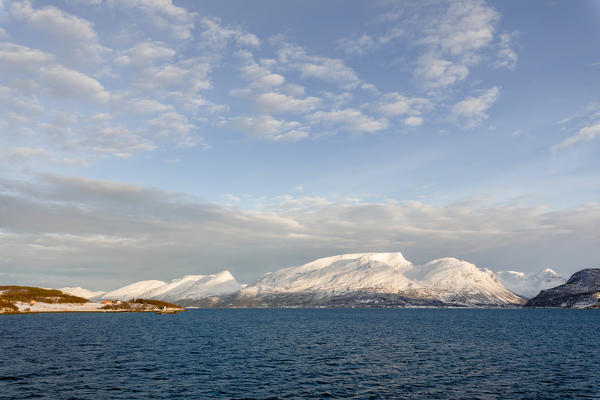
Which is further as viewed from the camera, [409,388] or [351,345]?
[351,345]

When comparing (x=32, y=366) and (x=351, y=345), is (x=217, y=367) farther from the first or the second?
(x=351, y=345)

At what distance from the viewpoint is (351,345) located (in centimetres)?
10456

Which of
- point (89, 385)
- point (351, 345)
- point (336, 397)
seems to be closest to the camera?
point (336, 397)

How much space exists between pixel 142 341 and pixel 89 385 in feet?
190

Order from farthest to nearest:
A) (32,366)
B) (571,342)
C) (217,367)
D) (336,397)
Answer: (571,342)
(217,367)
(32,366)
(336,397)

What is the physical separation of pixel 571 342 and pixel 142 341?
121 meters

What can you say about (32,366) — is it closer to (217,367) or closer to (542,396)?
(217,367)

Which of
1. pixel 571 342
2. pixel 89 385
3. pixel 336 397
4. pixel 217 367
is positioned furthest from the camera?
pixel 571 342

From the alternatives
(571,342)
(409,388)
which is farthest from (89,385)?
(571,342)

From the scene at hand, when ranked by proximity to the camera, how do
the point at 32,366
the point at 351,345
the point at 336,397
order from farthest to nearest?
the point at 351,345 → the point at 32,366 → the point at 336,397

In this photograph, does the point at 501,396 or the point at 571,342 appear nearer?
the point at 501,396

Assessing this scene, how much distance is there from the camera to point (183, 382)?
57844mm

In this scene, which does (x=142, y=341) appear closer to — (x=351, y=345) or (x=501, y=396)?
(x=351, y=345)

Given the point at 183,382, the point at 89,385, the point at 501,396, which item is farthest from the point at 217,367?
the point at 501,396
